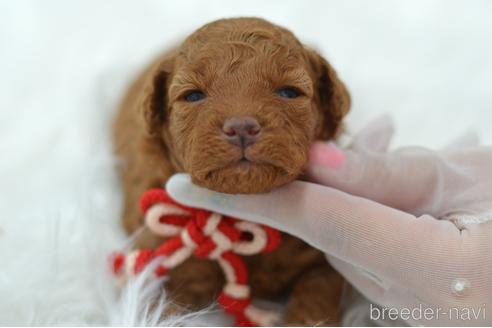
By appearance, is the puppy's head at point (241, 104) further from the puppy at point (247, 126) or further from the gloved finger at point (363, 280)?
the gloved finger at point (363, 280)

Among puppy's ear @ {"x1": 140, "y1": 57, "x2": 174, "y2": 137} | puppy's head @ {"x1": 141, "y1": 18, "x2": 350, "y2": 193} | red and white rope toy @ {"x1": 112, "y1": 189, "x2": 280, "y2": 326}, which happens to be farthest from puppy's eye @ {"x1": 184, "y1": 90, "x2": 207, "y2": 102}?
red and white rope toy @ {"x1": 112, "y1": 189, "x2": 280, "y2": 326}

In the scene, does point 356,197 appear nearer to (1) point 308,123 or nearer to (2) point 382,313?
(1) point 308,123

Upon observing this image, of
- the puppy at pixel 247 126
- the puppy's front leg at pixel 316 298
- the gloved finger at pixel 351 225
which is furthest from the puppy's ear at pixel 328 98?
the puppy's front leg at pixel 316 298

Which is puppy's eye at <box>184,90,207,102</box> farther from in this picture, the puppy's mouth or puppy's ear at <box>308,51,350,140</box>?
puppy's ear at <box>308,51,350,140</box>

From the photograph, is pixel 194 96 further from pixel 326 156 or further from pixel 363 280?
pixel 363 280

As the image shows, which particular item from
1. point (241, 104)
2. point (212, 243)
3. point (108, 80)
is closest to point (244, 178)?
point (241, 104)

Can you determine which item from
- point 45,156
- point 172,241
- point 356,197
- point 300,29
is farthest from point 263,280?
point 300,29
